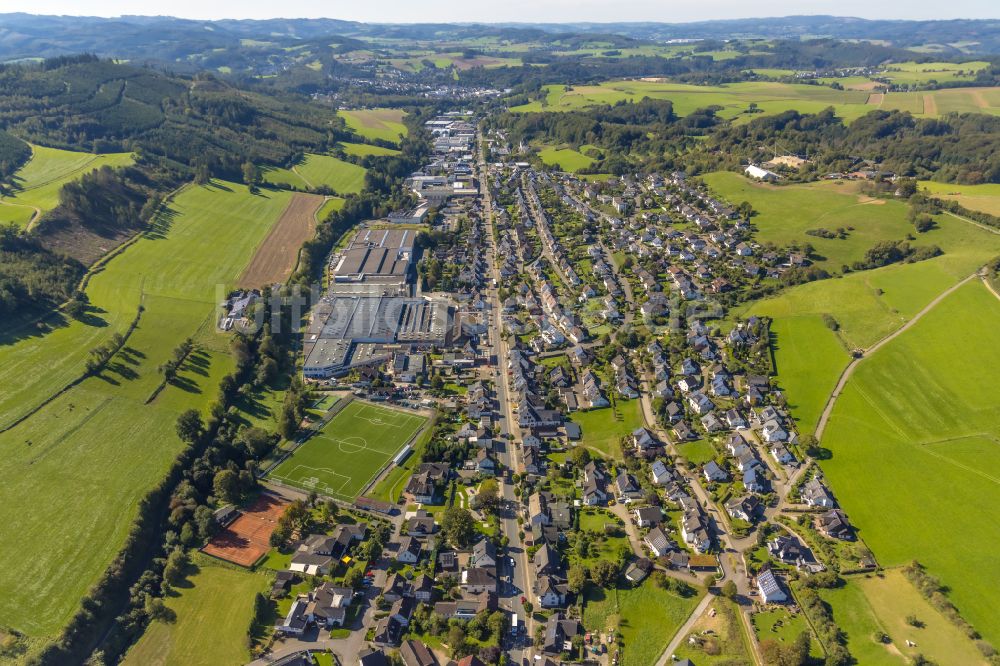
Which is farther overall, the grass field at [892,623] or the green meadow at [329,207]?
the green meadow at [329,207]

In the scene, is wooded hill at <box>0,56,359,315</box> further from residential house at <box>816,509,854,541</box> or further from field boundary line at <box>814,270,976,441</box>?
field boundary line at <box>814,270,976,441</box>

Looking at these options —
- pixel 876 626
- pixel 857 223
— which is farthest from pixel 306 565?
pixel 857 223

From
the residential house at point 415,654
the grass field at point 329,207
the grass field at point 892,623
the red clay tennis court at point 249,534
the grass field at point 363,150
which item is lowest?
the red clay tennis court at point 249,534

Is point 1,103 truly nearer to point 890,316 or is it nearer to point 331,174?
point 331,174

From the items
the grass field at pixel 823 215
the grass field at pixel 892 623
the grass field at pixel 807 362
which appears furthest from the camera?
the grass field at pixel 823 215

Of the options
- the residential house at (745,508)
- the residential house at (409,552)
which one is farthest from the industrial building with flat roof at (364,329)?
the residential house at (745,508)

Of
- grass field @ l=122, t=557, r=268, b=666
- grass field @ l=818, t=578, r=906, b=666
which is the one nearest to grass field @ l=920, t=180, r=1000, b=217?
grass field @ l=818, t=578, r=906, b=666

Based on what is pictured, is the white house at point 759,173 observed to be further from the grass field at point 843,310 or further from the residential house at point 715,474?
the residential house at point 715,474
